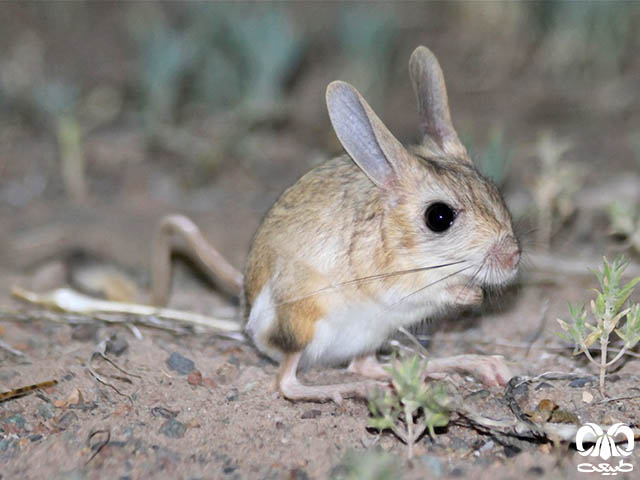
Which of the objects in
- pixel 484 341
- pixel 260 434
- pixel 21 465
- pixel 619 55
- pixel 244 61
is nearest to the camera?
pixel 21 465

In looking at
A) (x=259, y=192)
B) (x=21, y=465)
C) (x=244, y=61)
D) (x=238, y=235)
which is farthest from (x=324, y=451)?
(x=244, y=61)

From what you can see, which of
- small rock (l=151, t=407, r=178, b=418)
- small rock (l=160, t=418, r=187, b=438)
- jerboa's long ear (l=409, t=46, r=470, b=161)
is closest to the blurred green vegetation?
jerboa's long ear (l=409, t=46, r=470, b=161)

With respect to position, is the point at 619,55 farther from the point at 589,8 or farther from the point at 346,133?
the point at 346,133

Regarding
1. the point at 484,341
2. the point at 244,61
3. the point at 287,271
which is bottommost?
the point at 484,341

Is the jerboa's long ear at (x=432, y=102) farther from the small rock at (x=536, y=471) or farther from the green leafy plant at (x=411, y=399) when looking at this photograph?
the small rock at (x=536, y=471)

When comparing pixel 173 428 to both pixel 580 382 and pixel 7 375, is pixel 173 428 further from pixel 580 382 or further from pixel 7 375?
pixel 580 382

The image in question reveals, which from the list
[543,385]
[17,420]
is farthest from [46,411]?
[543,385]

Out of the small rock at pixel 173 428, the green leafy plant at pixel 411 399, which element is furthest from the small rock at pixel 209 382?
the green leafy plant at pixel 411 399
